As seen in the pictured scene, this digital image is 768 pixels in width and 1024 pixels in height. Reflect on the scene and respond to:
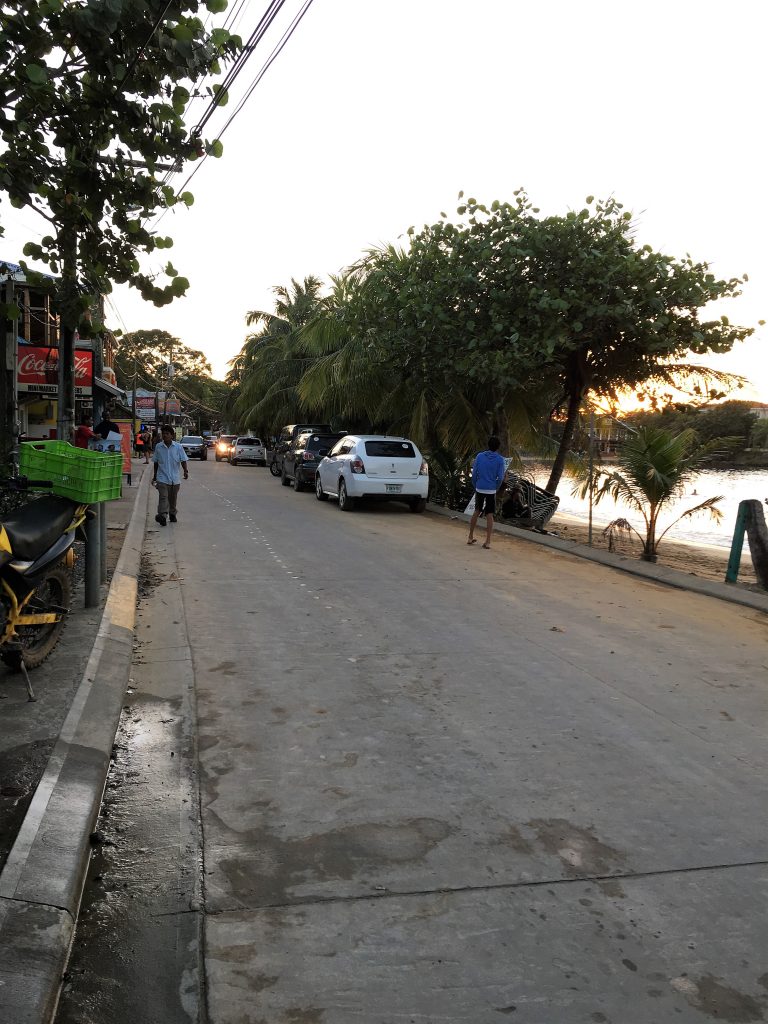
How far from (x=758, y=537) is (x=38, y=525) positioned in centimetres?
825

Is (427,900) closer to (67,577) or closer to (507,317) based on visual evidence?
(67,577)

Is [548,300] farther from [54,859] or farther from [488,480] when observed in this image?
[54,859]

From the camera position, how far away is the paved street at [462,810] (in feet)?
8.93

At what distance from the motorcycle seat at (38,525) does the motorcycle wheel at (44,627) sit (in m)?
0.23

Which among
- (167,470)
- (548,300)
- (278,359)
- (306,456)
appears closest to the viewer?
(167,470)

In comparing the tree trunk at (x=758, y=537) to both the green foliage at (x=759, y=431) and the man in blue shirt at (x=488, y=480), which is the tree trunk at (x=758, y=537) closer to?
the man in blue shirt at (x=488, y=480)

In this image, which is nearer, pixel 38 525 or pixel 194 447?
pixel 38 525

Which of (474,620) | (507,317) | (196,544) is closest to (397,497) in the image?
(507,317)

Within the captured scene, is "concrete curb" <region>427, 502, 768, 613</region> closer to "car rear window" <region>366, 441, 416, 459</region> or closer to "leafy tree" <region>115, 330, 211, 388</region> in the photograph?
"car rear window" <region>366, 441, 416, 459</region>

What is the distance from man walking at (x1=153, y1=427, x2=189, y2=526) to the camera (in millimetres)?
13875

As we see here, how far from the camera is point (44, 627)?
19.0ft

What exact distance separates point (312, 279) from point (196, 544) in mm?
36215

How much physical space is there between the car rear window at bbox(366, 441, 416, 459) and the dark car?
539cm

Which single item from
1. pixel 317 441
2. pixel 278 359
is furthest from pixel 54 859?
pixel 278 359
